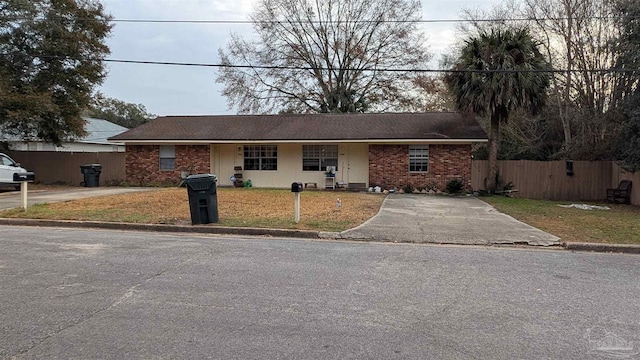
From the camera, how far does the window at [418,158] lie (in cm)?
2108

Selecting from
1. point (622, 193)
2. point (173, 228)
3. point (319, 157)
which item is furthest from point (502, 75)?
point (173, 228)

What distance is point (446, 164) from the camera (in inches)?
818

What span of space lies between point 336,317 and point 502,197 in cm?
1704

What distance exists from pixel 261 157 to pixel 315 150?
2.91 m

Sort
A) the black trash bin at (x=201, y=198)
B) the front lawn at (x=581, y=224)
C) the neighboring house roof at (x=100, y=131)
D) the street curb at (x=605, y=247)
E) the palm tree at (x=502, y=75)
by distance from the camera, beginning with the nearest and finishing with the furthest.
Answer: the street curb at (x=605, y=247)
the front lawn at (x=581, y=224)
the black trash bin at (x=201, y=198)
the palm tree at (x=502, y=75)
the neighboring house roof at (x=100, y=131)

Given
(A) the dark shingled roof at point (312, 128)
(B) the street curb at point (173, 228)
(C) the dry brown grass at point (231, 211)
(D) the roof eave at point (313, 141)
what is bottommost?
(B) the street curb at point (173, 228)

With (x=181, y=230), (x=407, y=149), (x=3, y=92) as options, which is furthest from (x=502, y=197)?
(x=3, y=92)

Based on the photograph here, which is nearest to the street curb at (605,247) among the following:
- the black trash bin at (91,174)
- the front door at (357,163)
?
the front door at (357,163)

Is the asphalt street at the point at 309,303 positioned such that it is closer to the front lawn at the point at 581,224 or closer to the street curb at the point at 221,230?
the street curb at the point at 221,230

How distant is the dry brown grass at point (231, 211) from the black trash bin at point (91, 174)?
7.39 m

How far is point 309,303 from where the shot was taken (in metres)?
4.84

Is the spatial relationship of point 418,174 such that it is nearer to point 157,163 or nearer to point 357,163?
point 357,163

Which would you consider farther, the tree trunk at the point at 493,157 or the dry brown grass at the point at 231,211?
the tree trunk at the point at 493,157

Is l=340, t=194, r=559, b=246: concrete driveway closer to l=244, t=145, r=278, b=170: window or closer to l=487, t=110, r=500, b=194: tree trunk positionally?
l=487, t=110, r=500, b=194: tree trunk
